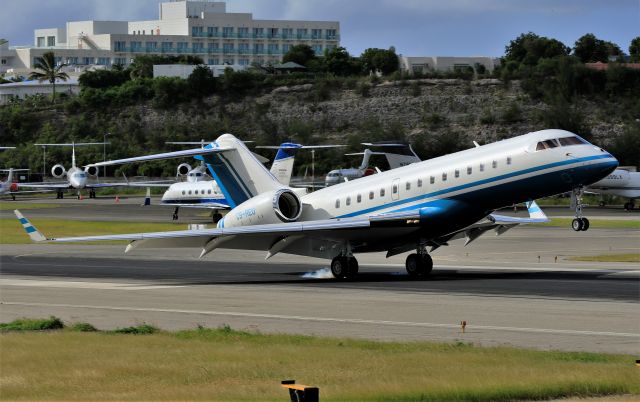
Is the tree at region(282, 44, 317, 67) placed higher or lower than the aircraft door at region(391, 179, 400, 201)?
higher

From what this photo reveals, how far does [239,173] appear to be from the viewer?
3766 cm

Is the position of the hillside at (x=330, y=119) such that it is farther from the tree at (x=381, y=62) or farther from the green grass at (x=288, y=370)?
the green grass at (x=288, y=370)

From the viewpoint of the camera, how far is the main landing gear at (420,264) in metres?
35.0

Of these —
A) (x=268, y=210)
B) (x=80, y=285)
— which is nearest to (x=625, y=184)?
(x=268, y=210)

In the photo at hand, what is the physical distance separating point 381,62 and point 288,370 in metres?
156

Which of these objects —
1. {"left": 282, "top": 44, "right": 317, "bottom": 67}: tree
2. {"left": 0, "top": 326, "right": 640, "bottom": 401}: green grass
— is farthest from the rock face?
{"left": 0, "top": 326, "right": 640, "bottom": 401}: green grass

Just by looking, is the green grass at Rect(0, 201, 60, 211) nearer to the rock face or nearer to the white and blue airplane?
the rock face

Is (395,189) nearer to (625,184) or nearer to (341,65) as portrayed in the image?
(625,184)

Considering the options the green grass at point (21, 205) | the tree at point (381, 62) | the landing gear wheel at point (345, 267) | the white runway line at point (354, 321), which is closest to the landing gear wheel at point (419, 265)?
the landing gear wheel at point (345, 267)

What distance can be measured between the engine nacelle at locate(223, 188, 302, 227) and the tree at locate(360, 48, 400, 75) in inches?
5289

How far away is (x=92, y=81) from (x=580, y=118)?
7359 cm

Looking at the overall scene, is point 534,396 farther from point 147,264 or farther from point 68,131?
point 68,131

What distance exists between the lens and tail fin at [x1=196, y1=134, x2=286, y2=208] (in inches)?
1476

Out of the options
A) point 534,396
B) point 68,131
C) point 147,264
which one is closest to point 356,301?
point 534,396
